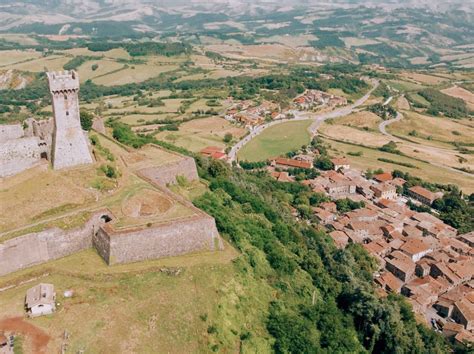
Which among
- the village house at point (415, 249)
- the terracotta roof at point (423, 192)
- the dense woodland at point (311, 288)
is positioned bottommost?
the terracotta roof at point (423, 192)

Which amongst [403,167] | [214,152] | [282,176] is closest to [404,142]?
[403,167]

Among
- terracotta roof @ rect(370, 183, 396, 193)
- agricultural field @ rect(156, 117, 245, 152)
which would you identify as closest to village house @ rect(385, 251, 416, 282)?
terracotta roof @ rect(370, 183, 396, 193)

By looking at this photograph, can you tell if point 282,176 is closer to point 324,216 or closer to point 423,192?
point 324,216

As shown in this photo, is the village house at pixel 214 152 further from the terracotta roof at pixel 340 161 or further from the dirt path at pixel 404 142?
the dirt path at pixel 404 142

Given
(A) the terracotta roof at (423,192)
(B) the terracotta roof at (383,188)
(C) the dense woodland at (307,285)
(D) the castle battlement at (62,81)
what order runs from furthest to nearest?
(B) the terracotta roof at (383,188) < (A) the terracotta roof at (423,192) < (D) the castle battlement at (62,81) < (C) the dense woodland at (307,285)

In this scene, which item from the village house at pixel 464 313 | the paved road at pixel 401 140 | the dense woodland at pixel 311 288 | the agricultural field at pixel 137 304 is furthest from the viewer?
the paved road at pixel 401 140

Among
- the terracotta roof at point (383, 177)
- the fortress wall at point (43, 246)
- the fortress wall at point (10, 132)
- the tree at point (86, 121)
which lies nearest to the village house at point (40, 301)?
the fortress wall at point (43, 246)

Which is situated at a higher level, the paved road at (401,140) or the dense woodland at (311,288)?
the dense woodland at (311,288)
